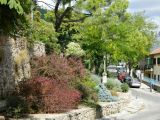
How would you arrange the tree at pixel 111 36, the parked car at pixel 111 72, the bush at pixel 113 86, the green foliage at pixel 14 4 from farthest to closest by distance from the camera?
the parked car at pixel 111 72 → the tree at pixel 111 36 → the bush at pixel 113 86 → the green foliage at pixel 14 4

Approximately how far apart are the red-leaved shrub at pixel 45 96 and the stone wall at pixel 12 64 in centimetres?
74

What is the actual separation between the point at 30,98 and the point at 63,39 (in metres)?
18.8

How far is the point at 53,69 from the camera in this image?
79.3 ft

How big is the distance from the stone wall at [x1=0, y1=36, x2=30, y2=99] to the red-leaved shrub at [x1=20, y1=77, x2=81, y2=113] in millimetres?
742

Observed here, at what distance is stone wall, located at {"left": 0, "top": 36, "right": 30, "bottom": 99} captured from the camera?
21.1 meters

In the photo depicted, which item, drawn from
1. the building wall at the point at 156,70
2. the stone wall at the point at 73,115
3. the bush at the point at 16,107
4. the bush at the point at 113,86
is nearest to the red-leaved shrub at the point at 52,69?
the stone wall at the point at 73,115

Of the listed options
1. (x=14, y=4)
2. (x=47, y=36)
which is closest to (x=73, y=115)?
(x=47, y=36)

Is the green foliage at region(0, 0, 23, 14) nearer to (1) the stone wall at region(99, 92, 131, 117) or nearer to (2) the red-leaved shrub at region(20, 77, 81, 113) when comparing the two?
(2) the red-leaved shrub at region(20, 77, 81, 113)

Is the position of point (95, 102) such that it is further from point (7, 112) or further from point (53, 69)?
point (7, 112)

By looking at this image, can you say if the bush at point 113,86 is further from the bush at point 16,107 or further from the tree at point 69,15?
the bush at point 16,107

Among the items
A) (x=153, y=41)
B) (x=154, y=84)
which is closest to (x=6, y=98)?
(x=154, y=84)

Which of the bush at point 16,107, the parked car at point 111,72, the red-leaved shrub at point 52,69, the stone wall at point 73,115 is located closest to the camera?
the bush at point 16,107

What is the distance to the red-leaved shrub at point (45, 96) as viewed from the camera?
67.8 ft

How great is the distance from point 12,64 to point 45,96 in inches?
99.4
